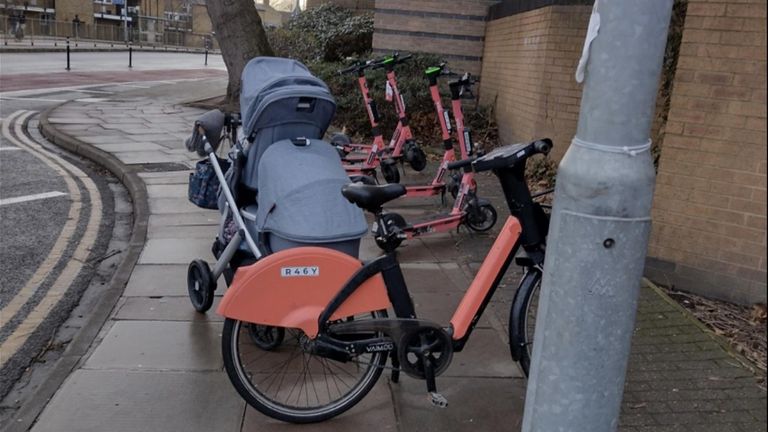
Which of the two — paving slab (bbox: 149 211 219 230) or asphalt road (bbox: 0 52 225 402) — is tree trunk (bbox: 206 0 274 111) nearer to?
asphalt road (bbox: 0 52 225 402)

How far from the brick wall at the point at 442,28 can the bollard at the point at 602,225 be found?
1118 cm

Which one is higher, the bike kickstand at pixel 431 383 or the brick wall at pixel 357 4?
the brick wall at pixel 357 4

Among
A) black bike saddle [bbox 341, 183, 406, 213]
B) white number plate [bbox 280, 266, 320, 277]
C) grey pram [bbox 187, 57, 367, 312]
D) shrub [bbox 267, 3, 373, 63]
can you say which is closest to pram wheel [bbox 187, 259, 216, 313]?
grey pram [bbox 187, 57, 367, 312]

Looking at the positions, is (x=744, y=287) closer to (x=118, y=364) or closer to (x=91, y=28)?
(x=118, y=364)

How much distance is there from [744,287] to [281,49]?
14309mm

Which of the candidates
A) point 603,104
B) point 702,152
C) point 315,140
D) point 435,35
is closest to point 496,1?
point 435,35

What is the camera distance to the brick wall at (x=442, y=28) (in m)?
12.7

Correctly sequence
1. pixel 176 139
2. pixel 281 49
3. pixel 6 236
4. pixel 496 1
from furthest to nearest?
pixel 281 49 → pixel 496 1 → pixel 176 139 → pixel 6 236

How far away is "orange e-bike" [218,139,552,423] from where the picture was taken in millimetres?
3137

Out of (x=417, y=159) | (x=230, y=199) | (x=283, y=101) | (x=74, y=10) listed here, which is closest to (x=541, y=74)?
(x=417, y=159)

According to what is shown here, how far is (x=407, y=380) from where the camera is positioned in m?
3.72

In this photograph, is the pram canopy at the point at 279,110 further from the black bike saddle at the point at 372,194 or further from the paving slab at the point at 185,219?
the paving slab at the point at 185,219

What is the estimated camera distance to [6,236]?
20.9 ft

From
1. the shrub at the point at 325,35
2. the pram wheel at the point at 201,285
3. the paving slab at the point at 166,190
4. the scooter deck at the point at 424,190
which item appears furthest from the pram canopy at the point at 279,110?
the shrub at the point at 325,35
